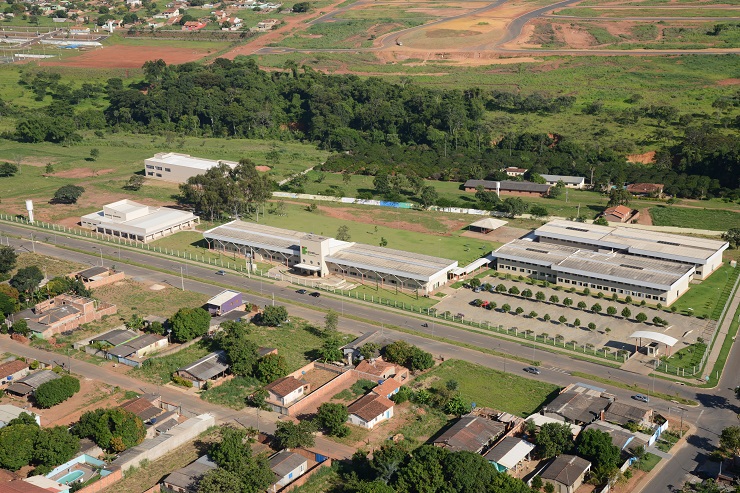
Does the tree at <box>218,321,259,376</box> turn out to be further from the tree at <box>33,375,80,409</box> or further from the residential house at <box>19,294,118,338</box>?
the residential house at <box>19,294,118,338</box>

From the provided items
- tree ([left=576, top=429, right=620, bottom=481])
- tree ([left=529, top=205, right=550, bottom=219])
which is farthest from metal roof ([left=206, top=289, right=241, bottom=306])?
tree ([left=529, top=205, right=550, bottom=219])

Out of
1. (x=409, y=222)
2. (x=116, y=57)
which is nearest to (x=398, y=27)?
(x=116, y=57)

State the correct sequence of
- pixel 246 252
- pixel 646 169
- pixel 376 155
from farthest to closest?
1. pixel 376 155
2. pixel 646 169
3. pixel 246 252

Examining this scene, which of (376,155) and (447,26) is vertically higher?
(447,26)

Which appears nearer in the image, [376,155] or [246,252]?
[246,252]

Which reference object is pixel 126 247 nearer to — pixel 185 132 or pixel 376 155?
pixel 376 155

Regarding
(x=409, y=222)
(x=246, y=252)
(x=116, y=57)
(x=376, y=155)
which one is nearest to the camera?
(x=246, y=252)

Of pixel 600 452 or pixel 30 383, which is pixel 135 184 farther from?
pixel 600 452
